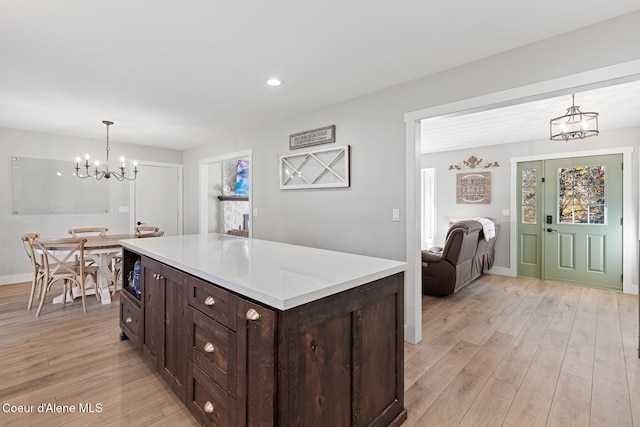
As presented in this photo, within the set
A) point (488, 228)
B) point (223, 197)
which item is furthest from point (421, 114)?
point (223, 197)

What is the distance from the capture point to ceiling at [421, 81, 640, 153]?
309cm

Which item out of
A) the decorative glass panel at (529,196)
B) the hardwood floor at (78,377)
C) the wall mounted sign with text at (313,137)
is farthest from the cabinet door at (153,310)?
the decorative glass panel at (529,196)

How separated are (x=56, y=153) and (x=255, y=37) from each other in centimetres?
471

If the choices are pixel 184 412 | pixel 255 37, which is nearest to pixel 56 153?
pixel 255 37

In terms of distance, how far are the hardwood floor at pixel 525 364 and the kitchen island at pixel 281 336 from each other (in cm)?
51

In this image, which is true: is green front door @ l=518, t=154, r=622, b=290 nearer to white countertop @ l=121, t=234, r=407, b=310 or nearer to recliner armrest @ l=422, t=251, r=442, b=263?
recliner armrest @ l=422, t=251, r=442, b=263

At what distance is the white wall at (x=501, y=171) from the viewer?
4.21 m

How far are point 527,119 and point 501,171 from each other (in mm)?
1623

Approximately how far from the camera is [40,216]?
475 cm

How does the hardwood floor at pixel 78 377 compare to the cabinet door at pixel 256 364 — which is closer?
the cabinet door at pixel 256 364

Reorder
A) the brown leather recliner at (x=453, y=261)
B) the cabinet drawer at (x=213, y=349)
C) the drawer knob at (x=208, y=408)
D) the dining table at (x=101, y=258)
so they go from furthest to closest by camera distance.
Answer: the brown leather recliner at (x=453, y=261)
the dining table at (x=101, y=258)
the drawer knob at (x=208, y=408)
the cabinet drawer at (x=213, y=349)

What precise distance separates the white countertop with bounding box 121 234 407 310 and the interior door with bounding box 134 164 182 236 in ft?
12.9

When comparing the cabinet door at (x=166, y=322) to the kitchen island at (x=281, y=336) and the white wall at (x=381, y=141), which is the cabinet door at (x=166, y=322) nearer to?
the kitchen island at (x=281, y=336)

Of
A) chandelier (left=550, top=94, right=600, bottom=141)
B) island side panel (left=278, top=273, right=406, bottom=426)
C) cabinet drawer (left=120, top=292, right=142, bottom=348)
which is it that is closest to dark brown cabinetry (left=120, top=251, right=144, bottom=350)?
cabinet drawer (left=120, top=292, right=142, bottom=348)
